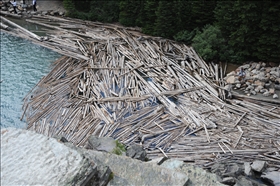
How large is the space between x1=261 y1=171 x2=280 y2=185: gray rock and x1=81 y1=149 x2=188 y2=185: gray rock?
3.73m

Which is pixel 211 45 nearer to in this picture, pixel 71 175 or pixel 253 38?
pixel 253 38

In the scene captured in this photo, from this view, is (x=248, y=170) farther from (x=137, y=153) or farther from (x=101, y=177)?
(x=101, y=177)

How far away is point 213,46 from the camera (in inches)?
563

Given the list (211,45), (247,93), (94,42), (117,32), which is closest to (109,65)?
(94,42)

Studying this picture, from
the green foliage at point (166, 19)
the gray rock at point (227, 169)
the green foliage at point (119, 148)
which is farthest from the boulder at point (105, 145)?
the green foliage at point (166, 19)

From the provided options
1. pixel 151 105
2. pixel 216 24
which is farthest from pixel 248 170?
pixel 216 24

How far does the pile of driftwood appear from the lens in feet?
29.9

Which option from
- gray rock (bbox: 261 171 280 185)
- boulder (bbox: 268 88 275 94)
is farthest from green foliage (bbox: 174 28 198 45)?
gray rock (bbox: 261 171 280 185)

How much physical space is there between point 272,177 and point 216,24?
9408 mm

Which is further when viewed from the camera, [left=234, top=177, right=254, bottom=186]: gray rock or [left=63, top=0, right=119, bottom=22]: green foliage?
[left=63, top=0, right=119, bottom=22]: green foliage

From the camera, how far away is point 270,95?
1149cm

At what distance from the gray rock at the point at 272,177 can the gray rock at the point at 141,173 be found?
12.2ft

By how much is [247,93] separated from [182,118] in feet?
11.5

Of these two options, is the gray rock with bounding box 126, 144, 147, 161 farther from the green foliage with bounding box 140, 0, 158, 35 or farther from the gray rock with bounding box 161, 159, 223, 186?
the green foliage with bounding box 140, 0, 158, 35
